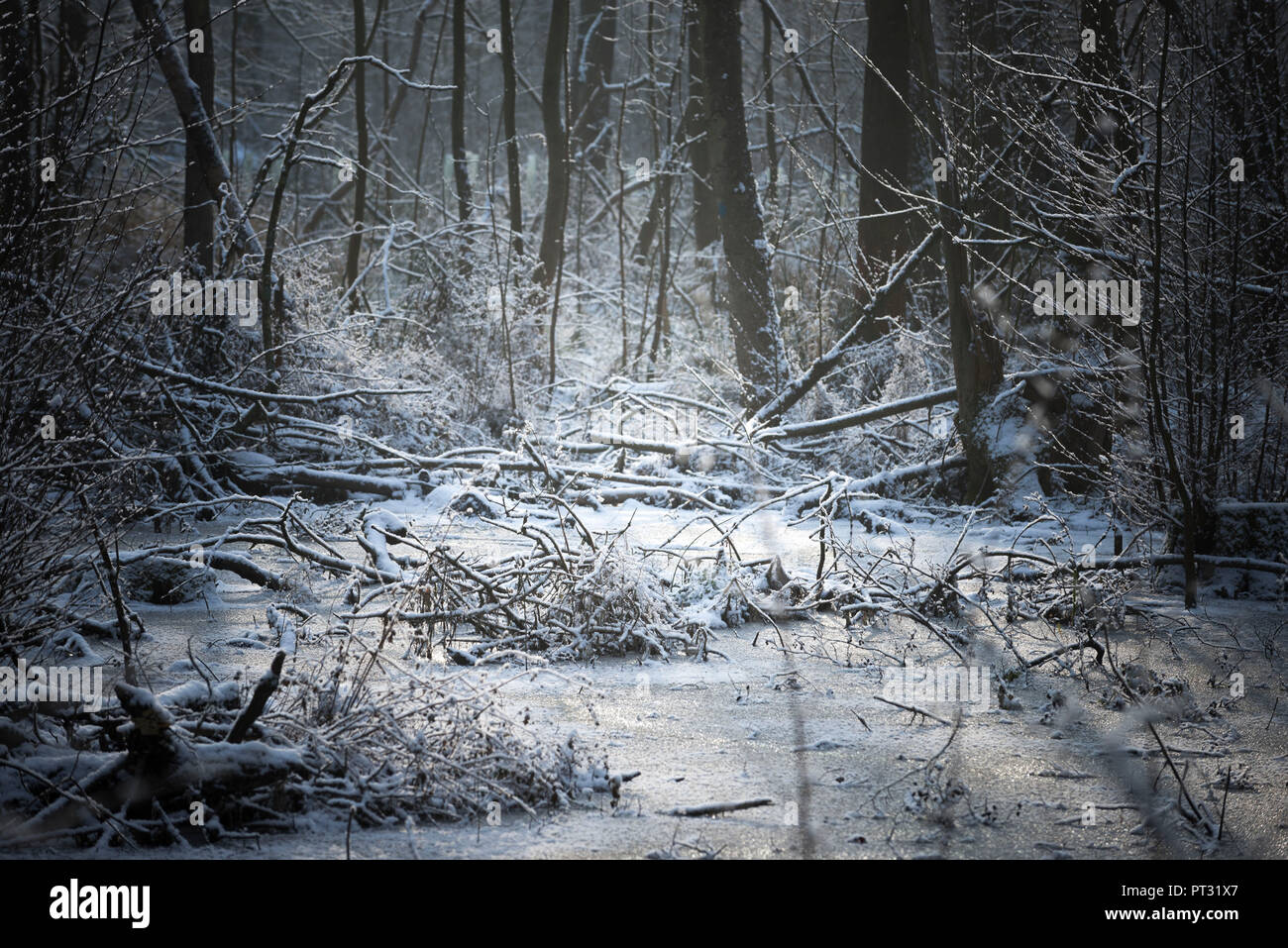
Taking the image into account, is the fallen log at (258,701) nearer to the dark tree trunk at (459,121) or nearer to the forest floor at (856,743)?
Answer: the forest floor at (856,743)

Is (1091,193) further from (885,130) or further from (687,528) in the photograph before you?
(885,130)

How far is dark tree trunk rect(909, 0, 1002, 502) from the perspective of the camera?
770 cm

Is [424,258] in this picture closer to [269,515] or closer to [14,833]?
[269,515]

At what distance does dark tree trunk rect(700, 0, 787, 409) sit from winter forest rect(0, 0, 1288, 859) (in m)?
0.04

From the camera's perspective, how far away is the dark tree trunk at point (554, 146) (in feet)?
44.5

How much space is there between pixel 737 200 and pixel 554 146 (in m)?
4.68

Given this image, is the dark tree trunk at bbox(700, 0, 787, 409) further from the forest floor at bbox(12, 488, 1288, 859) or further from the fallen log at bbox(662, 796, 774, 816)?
the fallen log at bbox(662, 796, 774, 816)

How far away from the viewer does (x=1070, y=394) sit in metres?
7.77

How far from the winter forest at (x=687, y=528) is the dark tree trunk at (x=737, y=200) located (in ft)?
0.14

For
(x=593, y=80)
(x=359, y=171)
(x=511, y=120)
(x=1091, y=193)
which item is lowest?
(x=1091, y=193)

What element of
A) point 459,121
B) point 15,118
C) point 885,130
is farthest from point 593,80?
point 15,118

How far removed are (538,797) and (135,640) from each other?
7.48 ft

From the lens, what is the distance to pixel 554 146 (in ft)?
48.3
